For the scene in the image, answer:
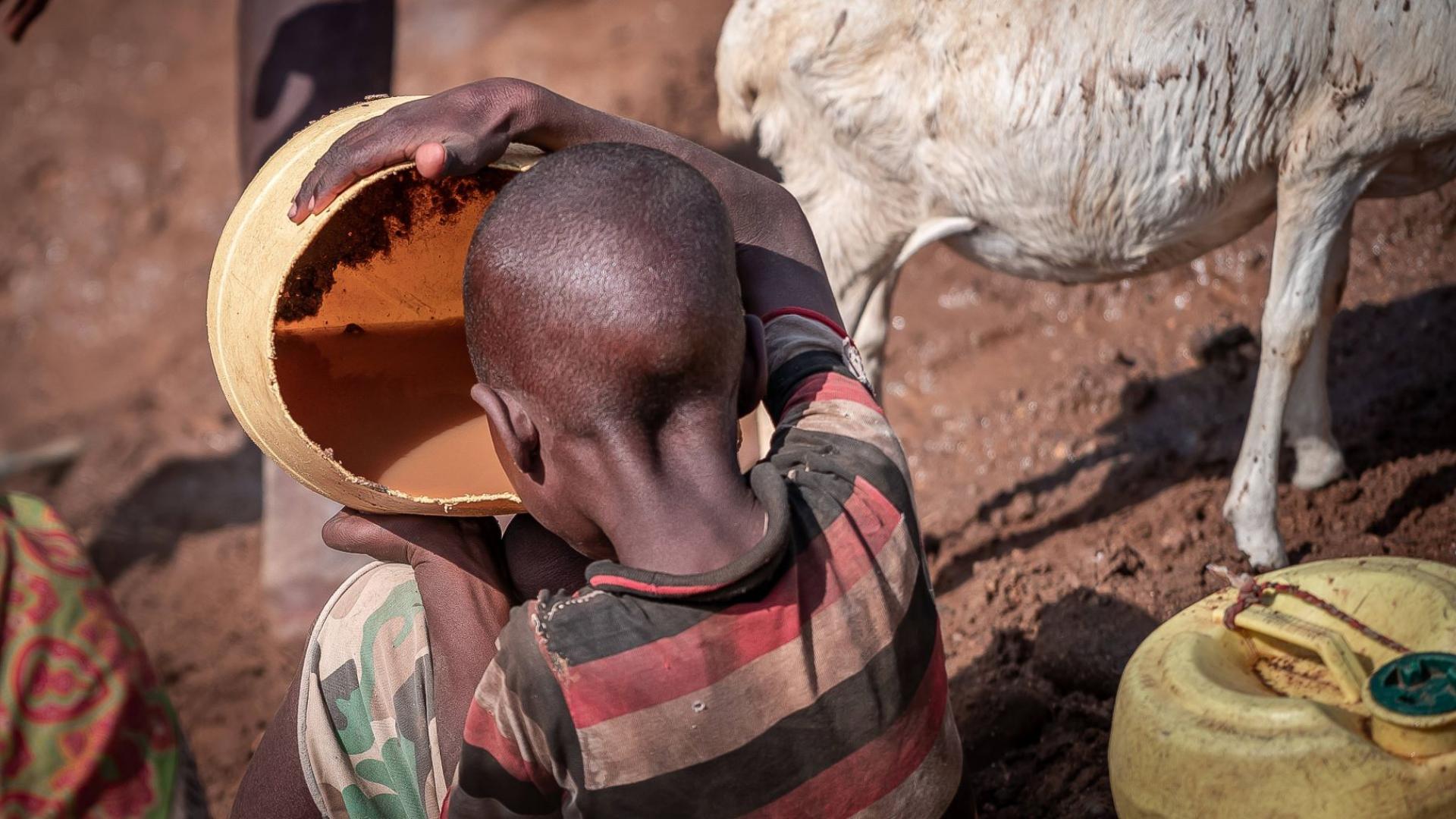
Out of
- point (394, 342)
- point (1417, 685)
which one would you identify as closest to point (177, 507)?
point (394, 342)

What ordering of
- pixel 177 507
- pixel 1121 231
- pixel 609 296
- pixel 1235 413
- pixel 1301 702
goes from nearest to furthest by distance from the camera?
pixel 609 296 < pixel 1301 702 < pixel 1121 231 < pixel 1235 413 < pixel 177 507

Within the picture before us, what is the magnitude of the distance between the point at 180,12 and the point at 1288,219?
7.56 metres

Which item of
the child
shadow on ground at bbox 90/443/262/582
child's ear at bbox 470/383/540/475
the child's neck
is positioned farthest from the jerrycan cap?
shadow on ground at bbox 90/443/262/582

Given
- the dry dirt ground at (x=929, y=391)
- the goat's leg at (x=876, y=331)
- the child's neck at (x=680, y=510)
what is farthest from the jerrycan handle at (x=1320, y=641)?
the goat's leg at (x=876, y=331)

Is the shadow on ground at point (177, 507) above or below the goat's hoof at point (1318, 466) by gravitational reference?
below

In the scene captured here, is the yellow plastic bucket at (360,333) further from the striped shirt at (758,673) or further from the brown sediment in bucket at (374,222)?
the striped shirt at (758,673)

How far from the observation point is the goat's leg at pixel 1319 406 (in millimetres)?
3322

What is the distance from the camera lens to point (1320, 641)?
1776mm

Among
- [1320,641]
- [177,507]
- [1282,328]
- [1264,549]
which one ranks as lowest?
[177,507]

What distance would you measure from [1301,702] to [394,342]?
64.8 inches

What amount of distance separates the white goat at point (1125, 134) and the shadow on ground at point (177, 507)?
3.28 meters

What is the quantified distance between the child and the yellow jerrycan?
36cm

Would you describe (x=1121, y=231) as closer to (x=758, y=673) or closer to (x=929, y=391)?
(x=929, y=391)

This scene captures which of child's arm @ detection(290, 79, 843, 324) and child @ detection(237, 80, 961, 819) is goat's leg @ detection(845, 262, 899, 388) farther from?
child @ detection(237, 80, 961, 819)
